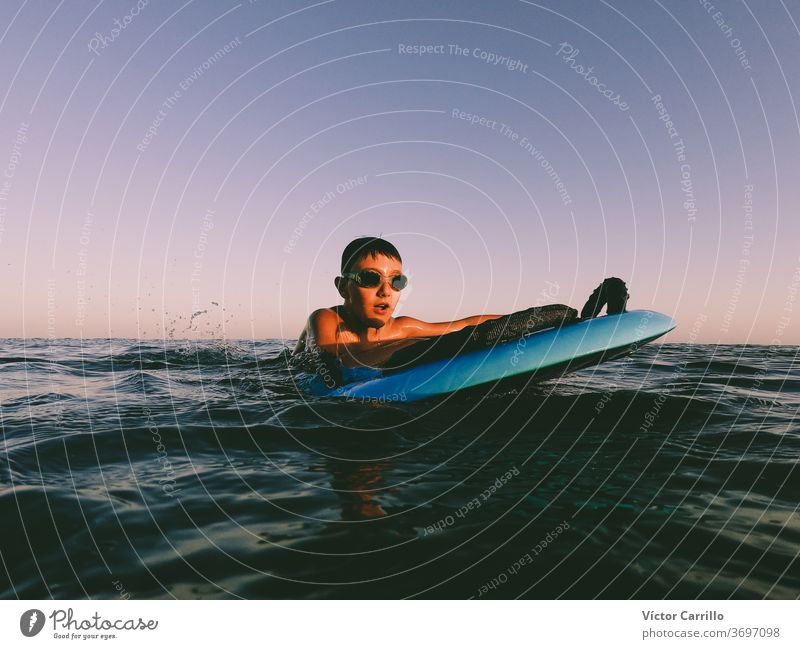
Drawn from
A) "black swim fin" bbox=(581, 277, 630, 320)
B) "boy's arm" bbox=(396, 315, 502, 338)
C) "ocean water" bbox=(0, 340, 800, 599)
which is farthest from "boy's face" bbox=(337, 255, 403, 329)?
"black swim fin" bbox=(581, 277, 630, 320)

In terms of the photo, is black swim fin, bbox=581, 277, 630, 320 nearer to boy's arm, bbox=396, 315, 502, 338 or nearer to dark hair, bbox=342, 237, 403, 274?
boy's arm, bbox=396, 315, 502, 338

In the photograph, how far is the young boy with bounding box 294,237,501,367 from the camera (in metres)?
6.54

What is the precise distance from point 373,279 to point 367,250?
45 centimetres

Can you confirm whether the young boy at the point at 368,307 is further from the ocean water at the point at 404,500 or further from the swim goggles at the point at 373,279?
the ocean water at the point at 404,500

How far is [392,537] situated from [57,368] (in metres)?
12.0

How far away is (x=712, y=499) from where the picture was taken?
2.95 m

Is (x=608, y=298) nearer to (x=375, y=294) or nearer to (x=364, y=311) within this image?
(x=375, y=294)

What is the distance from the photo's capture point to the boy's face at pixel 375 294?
6.53 metres

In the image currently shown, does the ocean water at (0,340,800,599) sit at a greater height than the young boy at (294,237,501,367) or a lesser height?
lesser

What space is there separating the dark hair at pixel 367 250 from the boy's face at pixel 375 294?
0.20 feet

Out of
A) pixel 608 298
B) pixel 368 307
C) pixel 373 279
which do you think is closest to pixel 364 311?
pixel 368 307

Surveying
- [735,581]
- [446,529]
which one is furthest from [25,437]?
[735,581]
